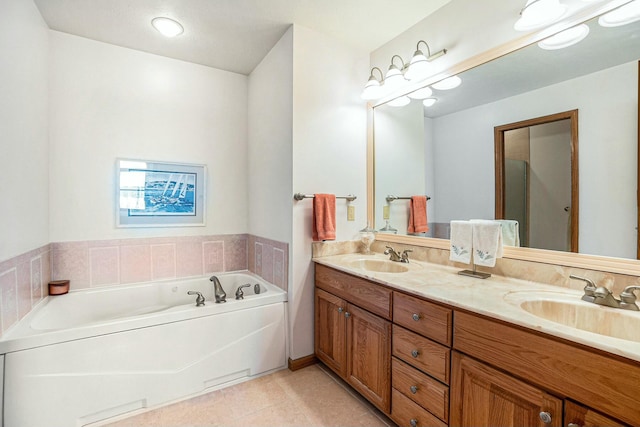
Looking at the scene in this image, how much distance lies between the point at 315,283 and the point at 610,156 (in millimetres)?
1861

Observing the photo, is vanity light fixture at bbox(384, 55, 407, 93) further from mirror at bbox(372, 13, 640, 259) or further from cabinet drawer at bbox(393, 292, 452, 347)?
cabinet drawer at bbox(393, 292, 452, 347)

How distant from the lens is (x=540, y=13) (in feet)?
4.67

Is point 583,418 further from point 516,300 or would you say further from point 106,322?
point 106,322

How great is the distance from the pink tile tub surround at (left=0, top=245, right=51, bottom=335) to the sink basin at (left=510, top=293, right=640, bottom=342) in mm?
2553

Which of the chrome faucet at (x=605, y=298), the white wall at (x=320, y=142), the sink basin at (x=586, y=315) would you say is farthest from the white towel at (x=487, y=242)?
the white wall at (x=320, y=142)

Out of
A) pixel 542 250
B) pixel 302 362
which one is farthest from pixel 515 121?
pixel 302 362

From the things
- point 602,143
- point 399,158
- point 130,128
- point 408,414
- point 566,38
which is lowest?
point 408,414

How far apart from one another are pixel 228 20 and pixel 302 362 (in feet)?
8.50

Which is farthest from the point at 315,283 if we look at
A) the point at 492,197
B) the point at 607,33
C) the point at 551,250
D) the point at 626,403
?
the point at 607,33

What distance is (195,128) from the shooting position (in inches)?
110

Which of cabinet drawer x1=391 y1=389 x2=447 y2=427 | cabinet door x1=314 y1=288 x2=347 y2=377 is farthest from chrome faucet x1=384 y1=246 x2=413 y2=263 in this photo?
cabinet drawer x1=391 y1=389 x2=447 y2=427

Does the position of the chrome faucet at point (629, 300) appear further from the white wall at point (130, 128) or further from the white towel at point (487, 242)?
the white wall at point (130, 128)

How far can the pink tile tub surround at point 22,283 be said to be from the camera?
1581 mm

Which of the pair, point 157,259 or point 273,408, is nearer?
point 273,408
